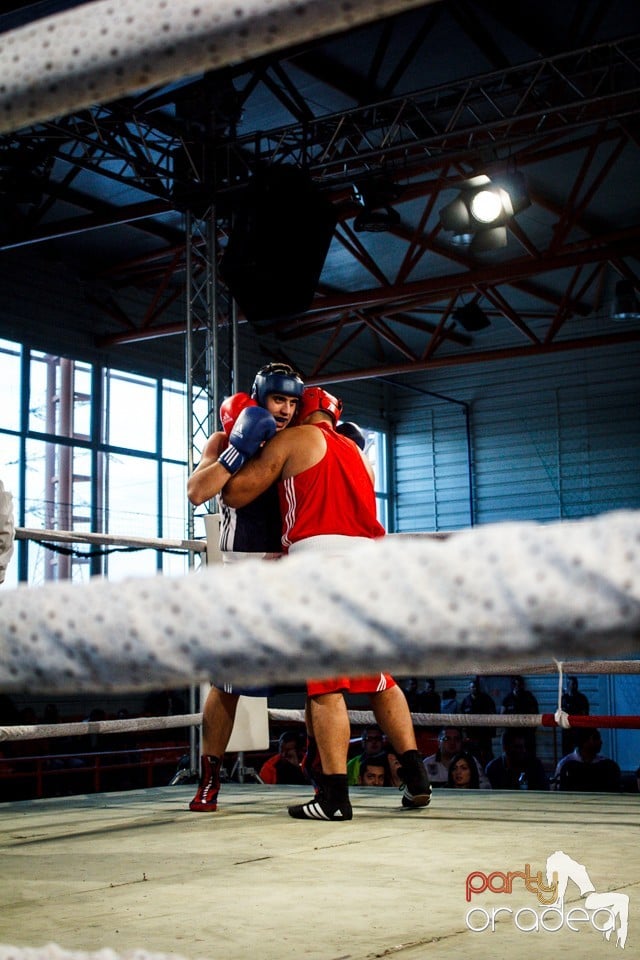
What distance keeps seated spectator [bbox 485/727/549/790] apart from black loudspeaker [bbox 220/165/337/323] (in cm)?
316

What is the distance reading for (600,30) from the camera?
8.14 meters

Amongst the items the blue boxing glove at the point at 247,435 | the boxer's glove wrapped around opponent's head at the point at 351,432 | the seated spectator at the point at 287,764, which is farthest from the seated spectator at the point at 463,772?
the blue boxing glove at the point at 247,435

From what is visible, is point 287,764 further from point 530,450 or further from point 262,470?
point 530,450

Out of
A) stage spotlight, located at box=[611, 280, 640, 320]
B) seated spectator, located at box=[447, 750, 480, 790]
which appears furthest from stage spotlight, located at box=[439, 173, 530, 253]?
seated spectator, located at box=[447, 750, 480, 790]

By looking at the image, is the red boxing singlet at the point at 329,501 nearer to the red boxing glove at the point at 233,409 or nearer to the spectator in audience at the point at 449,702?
the red boxing glove at the point at 233,409

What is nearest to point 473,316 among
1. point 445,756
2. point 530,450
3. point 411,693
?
point 530,450

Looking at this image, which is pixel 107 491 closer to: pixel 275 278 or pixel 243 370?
pixel 243 370

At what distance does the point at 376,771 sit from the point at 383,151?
4.22 metres

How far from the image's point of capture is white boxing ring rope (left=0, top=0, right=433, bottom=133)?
62 cm

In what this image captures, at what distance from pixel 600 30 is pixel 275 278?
Answer: 11.1 ft

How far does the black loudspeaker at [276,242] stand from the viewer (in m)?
7.04

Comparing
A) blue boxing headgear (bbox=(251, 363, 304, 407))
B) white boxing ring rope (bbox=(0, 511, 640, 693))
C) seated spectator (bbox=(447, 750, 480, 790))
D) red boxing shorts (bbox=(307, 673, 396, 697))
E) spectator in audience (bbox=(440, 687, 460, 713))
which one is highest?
blue boxing headgear (bbox=(251, 363, 304, 407))

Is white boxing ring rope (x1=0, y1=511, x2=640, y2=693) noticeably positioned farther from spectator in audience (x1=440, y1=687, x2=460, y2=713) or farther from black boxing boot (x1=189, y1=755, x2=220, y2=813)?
spectator in audience (x1=440, y1=687, x2=460, y2=713)

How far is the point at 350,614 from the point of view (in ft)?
1.59
